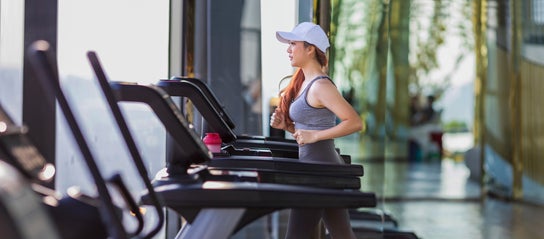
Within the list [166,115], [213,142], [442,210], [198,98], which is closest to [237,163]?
[213,142]

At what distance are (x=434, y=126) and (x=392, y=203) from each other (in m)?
6.67

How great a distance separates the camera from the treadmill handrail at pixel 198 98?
3.11 metres

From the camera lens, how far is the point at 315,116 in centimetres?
335

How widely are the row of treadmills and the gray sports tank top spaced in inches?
Result: 11.9

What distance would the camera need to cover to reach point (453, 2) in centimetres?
1239

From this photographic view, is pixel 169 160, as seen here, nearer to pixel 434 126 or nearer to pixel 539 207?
pixel 539 207

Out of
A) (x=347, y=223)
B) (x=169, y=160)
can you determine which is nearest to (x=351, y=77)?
(x=347, y=223)

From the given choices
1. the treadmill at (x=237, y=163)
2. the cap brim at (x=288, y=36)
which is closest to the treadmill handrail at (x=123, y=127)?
the treadmill at (x=237, y=163)

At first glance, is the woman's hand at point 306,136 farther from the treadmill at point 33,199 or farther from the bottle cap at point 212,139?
the treadmill at point 33,199

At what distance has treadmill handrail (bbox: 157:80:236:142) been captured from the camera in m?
3.11

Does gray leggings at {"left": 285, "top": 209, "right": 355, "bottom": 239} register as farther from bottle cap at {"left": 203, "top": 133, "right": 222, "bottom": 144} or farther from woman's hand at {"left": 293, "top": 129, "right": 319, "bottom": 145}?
bottle cap at {"left": 203, "top": 133, "right": 222, "bottom": 144}

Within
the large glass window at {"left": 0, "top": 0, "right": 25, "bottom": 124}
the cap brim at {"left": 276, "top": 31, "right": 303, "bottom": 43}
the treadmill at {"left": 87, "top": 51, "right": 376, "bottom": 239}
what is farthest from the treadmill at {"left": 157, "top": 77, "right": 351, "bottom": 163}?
the treadmill at {"left": 87, "top": 51, "right": 376, "bottom": 239}

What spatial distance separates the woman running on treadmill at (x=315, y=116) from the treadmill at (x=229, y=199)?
3.03 feet

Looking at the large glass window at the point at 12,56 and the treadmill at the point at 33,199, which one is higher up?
the large glass window at the point at 12,56
